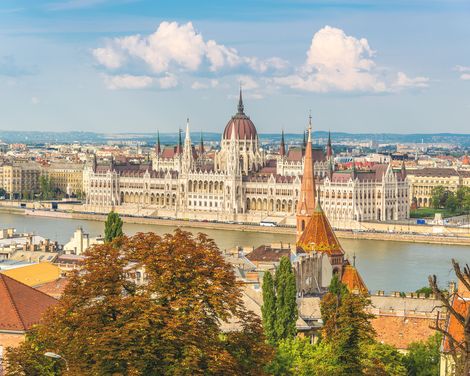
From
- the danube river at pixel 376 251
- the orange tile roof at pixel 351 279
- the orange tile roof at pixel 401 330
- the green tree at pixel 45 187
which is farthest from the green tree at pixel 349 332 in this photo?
the green tree at pixel 45 187

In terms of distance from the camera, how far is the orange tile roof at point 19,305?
1386 cm

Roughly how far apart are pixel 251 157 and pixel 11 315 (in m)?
57.6

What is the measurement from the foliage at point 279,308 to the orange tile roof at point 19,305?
11.2ft

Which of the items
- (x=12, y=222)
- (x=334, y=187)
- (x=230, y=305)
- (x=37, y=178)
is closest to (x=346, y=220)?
(x=334, y=187)

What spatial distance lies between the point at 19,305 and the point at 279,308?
4207mm

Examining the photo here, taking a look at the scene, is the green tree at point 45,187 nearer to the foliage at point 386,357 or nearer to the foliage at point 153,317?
the foliage at point 386,357

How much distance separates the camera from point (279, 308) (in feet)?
54.9

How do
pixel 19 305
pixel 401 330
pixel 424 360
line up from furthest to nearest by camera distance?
pixel 401 330 < pixel 424 360 < pixel 19 305

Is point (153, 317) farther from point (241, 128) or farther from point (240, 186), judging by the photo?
point (241, 128)

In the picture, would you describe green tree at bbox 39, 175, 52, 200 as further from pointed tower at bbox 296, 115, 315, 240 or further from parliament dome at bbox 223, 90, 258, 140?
pointed tower at bbox 296, 115, 315, 240

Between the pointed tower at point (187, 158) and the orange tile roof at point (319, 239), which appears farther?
the pointed tower at point (187, 158)

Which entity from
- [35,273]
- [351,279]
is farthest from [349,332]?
[35,273]

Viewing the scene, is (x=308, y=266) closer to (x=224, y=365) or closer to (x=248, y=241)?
(x=224, y=365)

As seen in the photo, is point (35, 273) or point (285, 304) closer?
point (285, 304)
